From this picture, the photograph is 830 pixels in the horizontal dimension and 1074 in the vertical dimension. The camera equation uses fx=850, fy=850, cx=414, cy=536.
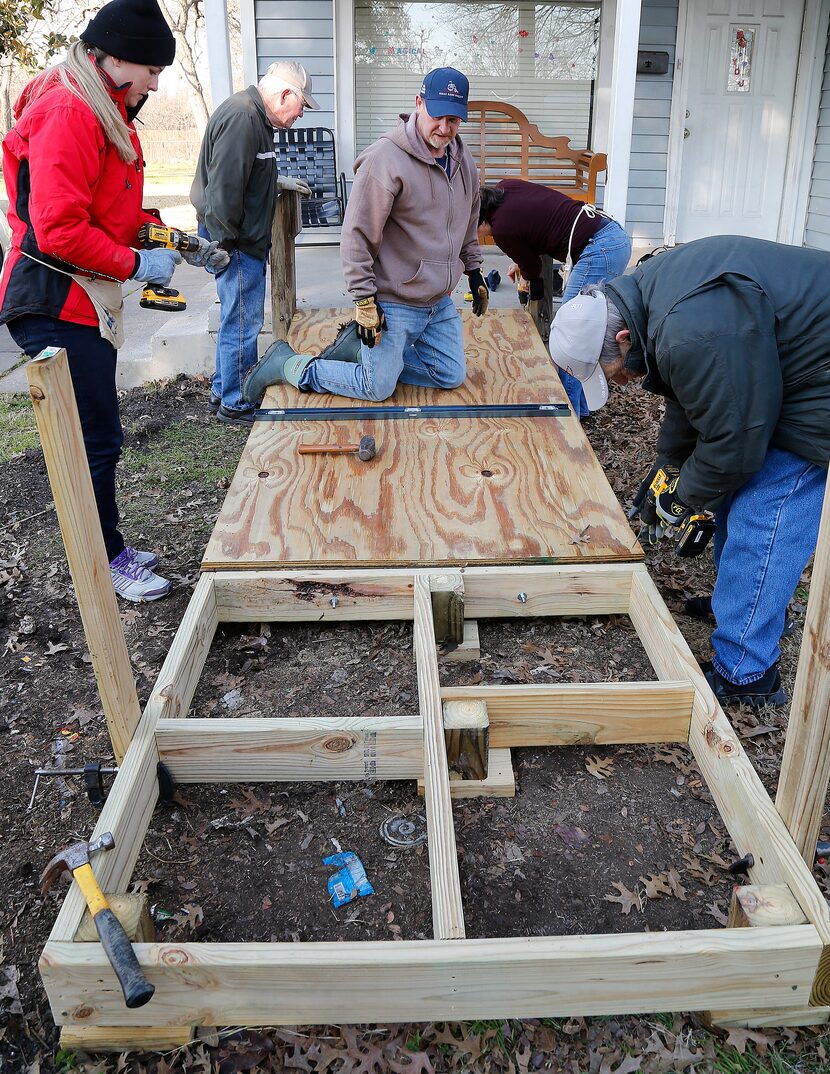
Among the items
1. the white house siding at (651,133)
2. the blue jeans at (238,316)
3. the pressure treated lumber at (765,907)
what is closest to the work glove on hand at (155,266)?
the blue jeans at (238,316)

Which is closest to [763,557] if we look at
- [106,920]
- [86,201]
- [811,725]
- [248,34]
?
[811,725]

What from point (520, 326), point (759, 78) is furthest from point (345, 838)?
point (759, 78)

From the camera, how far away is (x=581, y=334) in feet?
9.46

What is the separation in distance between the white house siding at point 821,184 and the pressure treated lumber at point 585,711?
8023 millimetres

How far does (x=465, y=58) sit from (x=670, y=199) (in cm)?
270

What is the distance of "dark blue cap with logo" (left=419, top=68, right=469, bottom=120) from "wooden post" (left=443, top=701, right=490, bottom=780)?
9.54 feet

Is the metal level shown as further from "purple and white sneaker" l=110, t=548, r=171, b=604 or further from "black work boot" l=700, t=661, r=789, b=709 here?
"black work boot" l=700, t=661, r=789, b=709

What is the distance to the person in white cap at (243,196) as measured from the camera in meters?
4.82

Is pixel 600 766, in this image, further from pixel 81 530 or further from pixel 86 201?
pixel 86 201

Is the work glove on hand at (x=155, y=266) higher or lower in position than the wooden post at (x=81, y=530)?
higher

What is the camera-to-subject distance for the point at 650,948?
6.09ft

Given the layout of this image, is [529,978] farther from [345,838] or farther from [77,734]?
[77,734]

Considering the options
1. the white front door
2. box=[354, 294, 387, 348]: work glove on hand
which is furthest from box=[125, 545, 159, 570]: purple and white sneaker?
the white front door

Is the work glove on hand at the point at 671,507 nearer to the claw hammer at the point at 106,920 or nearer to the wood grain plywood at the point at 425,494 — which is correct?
the wood grain plywood at the point at 425,494
